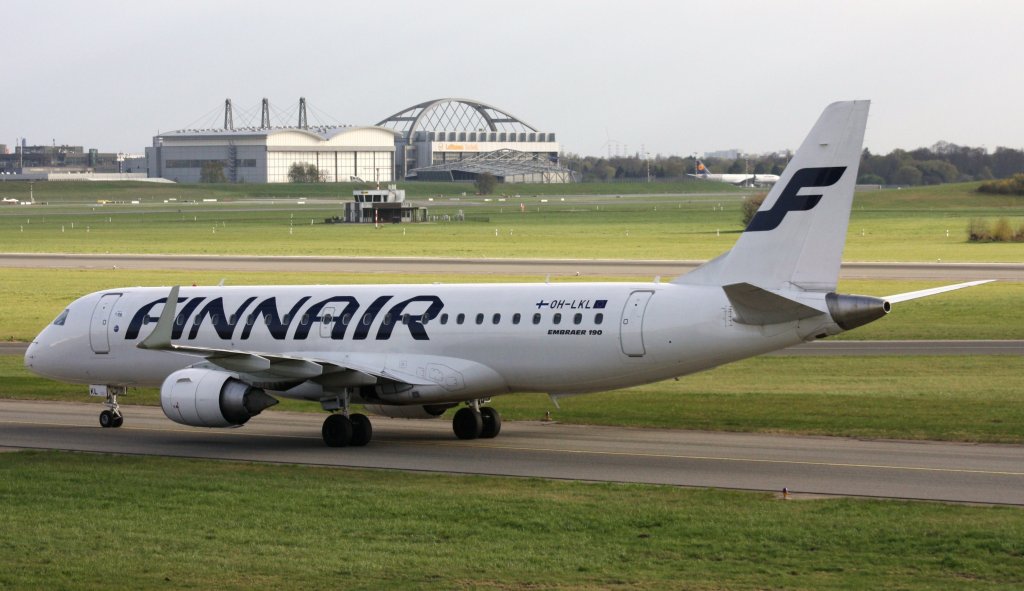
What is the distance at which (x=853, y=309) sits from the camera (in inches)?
1029

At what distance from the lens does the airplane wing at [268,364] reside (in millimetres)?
28297

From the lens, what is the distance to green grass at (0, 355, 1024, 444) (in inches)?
1216

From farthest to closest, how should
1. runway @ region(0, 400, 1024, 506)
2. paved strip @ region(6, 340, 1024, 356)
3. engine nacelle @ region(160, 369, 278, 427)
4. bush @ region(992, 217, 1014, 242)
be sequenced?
bush @ region(992, 217, 1014, 242), paved strip @ region(6, 340, 1024, 356), engine nacelle @ region(160, 369, 278, 427), runway @ region(0, 400, 1024, 506)

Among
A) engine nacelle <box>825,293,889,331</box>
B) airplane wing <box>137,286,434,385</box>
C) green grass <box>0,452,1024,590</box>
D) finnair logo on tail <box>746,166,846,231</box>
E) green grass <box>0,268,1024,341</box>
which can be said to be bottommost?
green grass <box>0,268,1024,341</box>

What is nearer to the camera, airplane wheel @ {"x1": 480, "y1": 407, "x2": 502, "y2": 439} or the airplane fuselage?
the airplane fuselage

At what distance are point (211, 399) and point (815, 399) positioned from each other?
49.0 ft

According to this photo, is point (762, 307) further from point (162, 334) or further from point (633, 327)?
point (162, 334)

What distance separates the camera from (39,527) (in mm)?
20844

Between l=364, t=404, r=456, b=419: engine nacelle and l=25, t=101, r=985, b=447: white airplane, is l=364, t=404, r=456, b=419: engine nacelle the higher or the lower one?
the lower one

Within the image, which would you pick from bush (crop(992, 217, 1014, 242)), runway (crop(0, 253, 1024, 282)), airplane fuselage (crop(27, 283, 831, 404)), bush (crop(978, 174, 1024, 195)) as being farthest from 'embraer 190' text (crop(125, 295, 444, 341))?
bush (crop(978, 174, 1024, 195))

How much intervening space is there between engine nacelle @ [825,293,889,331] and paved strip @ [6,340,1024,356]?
20.2 metres

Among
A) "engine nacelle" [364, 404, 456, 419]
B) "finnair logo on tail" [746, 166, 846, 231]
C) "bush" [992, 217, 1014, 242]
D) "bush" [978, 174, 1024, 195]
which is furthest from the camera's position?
"bush" [978, 174, 1024, 195]

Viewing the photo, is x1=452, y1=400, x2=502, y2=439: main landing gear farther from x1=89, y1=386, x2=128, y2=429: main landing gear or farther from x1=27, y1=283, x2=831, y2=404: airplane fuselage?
x1=89, y1=386, x2=128, y2=429: main landing gear

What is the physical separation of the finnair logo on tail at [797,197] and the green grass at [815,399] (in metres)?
5.24
